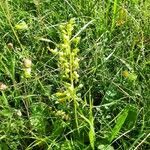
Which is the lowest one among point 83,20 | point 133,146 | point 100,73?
point 133,146

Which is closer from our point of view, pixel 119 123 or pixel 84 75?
pixel 119 123

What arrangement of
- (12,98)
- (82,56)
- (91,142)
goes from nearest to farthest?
(91,142) < (12,98) < (82,56)

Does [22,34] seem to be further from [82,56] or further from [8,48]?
[82,56]

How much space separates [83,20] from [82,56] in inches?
8.0

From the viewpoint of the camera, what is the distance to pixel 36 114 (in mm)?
1807

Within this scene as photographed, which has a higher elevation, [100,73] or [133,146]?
[100,73]

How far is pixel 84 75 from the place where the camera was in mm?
1866

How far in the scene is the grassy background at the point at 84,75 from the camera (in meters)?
1.74

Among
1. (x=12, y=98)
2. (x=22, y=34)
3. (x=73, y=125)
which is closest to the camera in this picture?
(x=73, y=125)

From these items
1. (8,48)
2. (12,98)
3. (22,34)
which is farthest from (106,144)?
(22,34)

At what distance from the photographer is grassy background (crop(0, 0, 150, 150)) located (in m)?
1.74

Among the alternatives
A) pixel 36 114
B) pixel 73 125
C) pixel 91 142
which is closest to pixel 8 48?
pixel 36 114

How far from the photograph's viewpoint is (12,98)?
1.89 meters

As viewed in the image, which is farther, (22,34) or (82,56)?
(22,34)
